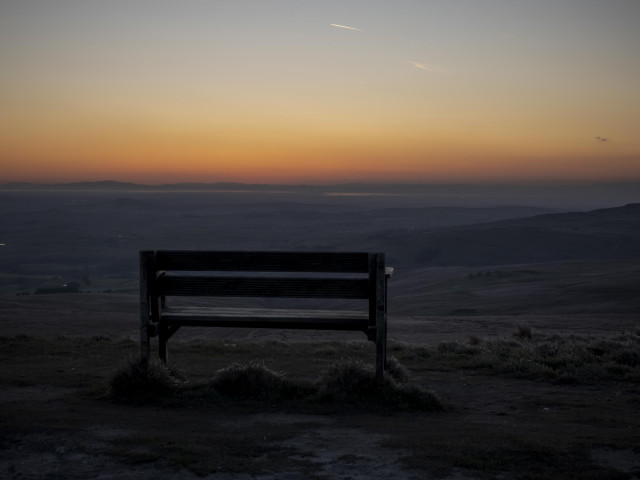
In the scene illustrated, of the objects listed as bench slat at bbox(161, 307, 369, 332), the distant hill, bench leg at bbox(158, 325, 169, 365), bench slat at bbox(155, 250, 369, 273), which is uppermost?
bench slat at bbox(155, 250, 369, 273)

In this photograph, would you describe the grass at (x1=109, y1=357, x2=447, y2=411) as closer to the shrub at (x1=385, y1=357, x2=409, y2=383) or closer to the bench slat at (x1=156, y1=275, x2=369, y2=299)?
the shrub at (x1=385, y1=357, x2=409, y2=383)

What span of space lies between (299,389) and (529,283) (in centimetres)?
5400

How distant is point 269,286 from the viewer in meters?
6.39

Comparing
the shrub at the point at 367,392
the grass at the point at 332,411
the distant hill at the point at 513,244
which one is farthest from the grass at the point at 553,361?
the distant hill at the point at 513,244

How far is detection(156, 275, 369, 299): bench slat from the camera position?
6285mm

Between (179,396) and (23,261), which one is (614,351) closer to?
(179,396)

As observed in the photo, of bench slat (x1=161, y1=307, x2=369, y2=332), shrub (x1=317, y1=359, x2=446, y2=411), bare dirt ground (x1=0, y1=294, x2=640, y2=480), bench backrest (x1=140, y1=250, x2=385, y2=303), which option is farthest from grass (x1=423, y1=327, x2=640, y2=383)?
bench backrest (x1=140, y1=250, x2=385, y2=303)

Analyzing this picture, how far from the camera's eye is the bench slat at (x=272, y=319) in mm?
6379

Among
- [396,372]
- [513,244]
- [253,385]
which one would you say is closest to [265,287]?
[253,385]

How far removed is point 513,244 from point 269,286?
110832 mm

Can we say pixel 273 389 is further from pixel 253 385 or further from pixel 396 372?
pixel 396 372

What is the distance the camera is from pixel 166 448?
15.5ft

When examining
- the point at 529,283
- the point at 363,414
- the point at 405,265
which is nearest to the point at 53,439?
the point at 363,414

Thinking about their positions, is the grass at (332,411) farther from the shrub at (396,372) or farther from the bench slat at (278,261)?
the bench slat at (278,261)
